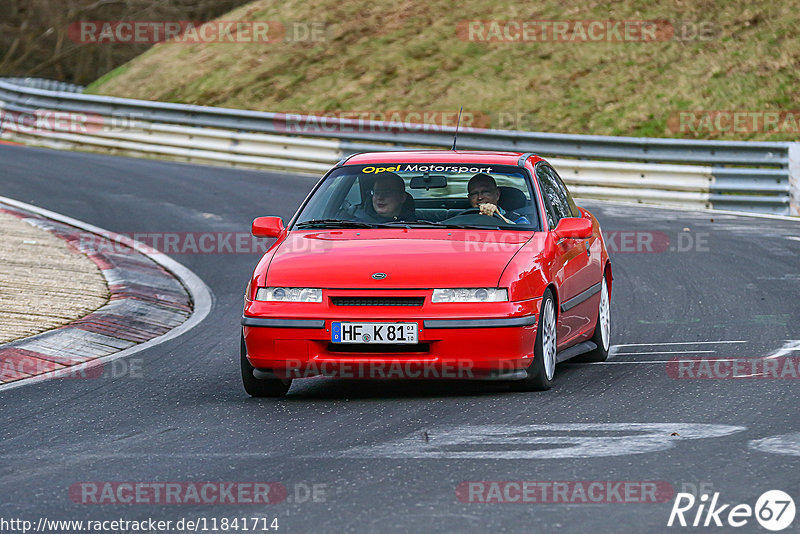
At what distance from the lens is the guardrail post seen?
18.5 meters

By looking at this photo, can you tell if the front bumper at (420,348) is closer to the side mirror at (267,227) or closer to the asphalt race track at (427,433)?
the asphalt race track at (427,433)

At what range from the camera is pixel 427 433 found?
22.0 feet

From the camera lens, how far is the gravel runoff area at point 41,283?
34.2ft

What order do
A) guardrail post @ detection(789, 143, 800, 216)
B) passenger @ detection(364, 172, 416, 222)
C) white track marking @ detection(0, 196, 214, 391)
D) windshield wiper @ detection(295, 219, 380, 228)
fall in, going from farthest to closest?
1. guardrail post @ detection(789, 143, 800, 216)
2. white track marking @ detection(0, 196, 214, 391)
3. passenger @ detection(364, 172, 416, 222)
4. windshield wiper @ detection(295, 219, 380, 228)

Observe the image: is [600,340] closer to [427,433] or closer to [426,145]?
[427,433]

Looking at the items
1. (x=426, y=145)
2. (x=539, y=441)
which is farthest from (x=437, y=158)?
(x=426, y=145)

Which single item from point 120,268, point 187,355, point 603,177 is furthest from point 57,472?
point 603,177

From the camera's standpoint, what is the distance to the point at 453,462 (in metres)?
5.98

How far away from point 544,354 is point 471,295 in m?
0.62

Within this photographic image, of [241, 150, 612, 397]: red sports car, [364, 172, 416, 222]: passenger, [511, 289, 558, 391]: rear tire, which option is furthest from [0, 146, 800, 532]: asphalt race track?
[364, 172, 416, 222]: passenger

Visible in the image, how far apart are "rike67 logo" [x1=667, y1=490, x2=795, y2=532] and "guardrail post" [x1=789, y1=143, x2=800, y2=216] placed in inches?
551

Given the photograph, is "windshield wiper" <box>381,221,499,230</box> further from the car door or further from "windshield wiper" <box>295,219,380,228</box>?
the car door

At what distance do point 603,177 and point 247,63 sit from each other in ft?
47.3

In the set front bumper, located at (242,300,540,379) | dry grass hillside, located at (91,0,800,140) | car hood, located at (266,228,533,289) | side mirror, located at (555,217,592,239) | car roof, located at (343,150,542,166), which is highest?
dry grass hillside, located at (91,0,800,140)
